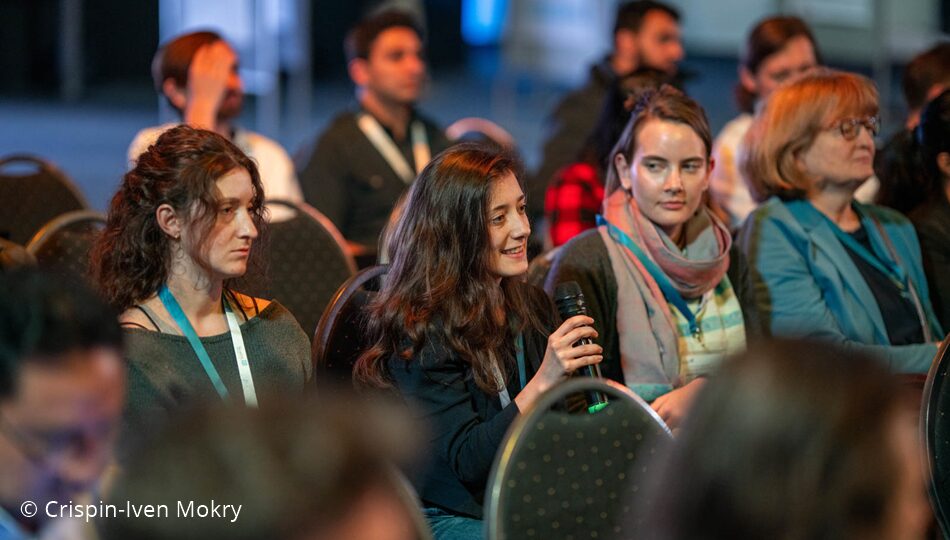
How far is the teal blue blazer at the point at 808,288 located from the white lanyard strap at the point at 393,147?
175 centimetres

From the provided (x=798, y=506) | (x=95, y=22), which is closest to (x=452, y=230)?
(x=798, y=506)

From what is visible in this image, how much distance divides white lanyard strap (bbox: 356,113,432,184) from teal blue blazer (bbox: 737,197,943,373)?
175 cm

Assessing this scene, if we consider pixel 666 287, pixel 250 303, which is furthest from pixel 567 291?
pixel 250 303

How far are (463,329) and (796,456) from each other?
138cm

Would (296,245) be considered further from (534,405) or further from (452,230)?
(534,405)

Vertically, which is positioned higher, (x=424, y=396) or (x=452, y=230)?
(x=452, y=230)

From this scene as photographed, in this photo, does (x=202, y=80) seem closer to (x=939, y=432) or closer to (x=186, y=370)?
(x=186, y=370)

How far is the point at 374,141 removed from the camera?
15.5 ft

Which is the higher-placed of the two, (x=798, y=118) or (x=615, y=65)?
(x=798, y=118)

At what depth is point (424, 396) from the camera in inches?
96.4

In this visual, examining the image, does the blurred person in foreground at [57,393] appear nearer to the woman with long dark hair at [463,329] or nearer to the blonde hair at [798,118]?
the woman with long dark hair at [463,329]

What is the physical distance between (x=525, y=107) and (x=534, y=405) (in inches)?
245

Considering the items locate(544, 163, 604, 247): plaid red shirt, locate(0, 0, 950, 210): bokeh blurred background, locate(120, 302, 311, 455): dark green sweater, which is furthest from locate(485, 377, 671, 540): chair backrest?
locate(0, 0, 950, 210): bokeh blurred background

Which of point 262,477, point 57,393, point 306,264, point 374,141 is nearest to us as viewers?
point 262,477
